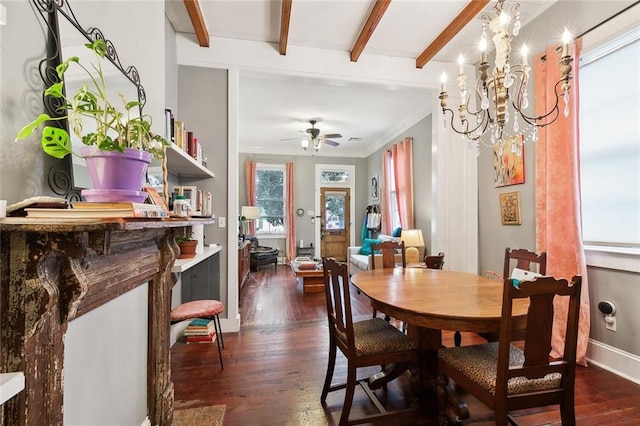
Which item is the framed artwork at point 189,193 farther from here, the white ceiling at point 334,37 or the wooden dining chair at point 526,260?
the wooden dining chair at point 526,260

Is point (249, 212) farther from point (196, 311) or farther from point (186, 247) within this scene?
point (196, 311)

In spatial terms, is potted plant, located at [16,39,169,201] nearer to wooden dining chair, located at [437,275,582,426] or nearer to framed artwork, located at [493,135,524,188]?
wooden dining chair, located at [437,275,582,426]

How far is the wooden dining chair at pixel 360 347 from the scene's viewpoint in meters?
1.49

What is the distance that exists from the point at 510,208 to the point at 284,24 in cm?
284

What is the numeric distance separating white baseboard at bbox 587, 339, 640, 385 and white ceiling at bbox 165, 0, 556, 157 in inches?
113

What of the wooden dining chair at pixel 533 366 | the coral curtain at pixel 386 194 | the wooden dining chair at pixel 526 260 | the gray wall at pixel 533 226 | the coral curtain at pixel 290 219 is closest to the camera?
the wooden dining chair at pixel 533 366

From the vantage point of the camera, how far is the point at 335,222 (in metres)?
7.59

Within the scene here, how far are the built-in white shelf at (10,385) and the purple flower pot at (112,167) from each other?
561mm

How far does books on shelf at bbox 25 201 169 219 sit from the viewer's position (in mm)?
735

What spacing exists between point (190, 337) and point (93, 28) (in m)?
2.42

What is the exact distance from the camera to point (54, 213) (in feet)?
2.43

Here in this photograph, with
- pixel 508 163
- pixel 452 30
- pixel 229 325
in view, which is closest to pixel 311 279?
pixel 229 325

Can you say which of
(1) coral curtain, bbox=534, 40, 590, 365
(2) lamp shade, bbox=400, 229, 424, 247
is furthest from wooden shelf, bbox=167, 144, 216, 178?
(2) lamp shade, bbox=400, 229, 424, 247

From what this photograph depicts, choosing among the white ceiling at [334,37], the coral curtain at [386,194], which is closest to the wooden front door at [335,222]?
the coral curtain at [386,194]
